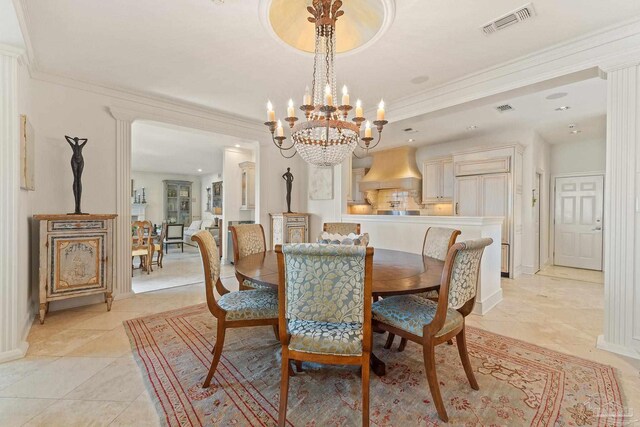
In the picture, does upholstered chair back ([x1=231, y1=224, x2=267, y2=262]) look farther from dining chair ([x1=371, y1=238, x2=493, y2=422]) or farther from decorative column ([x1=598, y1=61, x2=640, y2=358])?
decorative column ([x1=598, y1=61, x2=640, y2=358])

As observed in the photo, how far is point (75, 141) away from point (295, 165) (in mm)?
3096

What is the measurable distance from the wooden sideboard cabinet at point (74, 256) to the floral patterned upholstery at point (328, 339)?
8.49ft

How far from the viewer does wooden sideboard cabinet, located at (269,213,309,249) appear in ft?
15.7

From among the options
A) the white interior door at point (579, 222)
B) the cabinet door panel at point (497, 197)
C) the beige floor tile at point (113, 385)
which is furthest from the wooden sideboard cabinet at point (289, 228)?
the white interior door at point (579, 222)

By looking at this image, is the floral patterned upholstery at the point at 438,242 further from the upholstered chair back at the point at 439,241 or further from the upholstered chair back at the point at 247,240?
the upholstered chair back at the point at 247,240

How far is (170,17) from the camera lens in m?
2.14

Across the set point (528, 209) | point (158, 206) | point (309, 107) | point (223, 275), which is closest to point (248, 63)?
point (309, 107)

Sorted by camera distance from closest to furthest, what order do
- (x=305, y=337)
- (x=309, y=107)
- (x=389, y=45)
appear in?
(x=305, y=337) < (x=309, y=107) < (x=389, y=45)

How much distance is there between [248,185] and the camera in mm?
6469

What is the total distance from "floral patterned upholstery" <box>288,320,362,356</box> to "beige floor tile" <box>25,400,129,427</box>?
1053 millimetres

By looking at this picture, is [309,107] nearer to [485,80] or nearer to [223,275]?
[485,80]

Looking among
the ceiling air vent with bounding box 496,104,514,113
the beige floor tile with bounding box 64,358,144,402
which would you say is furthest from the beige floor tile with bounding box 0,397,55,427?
the ceiling air vent with bounding box 496,104,514,113

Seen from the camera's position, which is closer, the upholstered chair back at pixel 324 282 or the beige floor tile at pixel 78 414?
the upholstered chair back at pixel 324 282

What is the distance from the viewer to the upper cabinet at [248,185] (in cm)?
646
